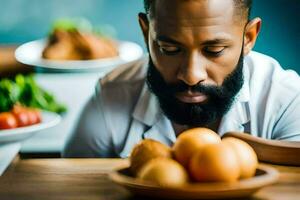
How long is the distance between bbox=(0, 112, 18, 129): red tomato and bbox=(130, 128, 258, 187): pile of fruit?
2.95 ft

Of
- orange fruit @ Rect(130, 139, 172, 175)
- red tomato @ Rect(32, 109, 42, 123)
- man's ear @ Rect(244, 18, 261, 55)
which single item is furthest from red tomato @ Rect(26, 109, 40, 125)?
orange fruit @ Rect(130, 139, 172, 175)

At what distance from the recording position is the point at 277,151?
1089 millimetres

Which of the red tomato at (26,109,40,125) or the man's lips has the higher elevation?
the man's lips

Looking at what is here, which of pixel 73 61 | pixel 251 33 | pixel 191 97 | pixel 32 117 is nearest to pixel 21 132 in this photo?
pixel 32 117

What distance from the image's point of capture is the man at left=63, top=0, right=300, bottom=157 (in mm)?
1456

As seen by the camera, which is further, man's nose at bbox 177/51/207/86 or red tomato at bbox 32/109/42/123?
red tomato at bbox 32/109/42/123

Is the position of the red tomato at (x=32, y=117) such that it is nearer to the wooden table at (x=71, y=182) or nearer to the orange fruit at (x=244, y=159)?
the wooden table at (x=71, y=182)

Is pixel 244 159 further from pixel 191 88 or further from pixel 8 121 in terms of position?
pixel 8 121

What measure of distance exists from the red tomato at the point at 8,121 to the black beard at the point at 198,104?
379 mm

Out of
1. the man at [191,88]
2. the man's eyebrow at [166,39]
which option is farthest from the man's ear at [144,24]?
the man's eyebrow at [166,39]

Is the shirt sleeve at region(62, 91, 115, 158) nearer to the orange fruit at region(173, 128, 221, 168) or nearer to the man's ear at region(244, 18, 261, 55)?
the man's ear at region(244, 18, 261, 55)

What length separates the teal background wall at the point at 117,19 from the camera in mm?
1643

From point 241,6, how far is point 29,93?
57 cm

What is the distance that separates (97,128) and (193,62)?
12.5 inches
